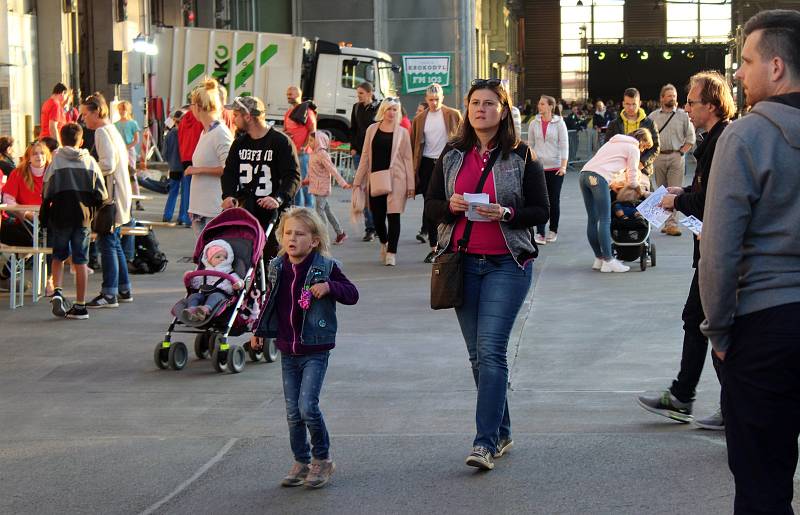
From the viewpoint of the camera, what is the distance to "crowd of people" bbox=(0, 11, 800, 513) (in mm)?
3707

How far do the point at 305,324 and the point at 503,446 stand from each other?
3.81ft

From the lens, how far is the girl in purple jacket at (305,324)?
19.0ft

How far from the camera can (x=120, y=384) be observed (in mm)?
8266

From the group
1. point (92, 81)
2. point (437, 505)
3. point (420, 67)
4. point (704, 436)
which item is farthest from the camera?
point (420, 67)

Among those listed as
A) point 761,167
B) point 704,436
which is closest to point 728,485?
point 704,436

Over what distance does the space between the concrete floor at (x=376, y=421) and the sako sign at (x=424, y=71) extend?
25975 mm

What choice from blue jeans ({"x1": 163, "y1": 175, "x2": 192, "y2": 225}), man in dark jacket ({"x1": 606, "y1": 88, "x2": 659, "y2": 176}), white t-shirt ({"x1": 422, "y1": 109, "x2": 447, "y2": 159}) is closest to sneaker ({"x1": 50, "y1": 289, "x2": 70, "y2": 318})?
white t-shirt ({"x1": 422, "y1": 109, "x2": 447, "y2": 159})

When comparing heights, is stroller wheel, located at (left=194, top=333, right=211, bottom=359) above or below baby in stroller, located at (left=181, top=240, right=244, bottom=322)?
below

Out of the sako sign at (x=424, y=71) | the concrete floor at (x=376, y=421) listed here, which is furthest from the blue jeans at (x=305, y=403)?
the sako sign at (x=424, y=71)

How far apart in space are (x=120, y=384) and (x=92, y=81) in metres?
23.3

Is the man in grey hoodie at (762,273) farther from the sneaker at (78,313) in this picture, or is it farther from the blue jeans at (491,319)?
the sneaker at (78,313)

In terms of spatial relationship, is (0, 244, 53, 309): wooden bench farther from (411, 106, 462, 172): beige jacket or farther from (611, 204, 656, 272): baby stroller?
(611, 204, 656, 272): baby stroller

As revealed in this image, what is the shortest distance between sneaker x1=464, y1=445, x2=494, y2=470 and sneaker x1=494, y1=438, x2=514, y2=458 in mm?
224

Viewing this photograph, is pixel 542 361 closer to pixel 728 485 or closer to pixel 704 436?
pixel 704 436
